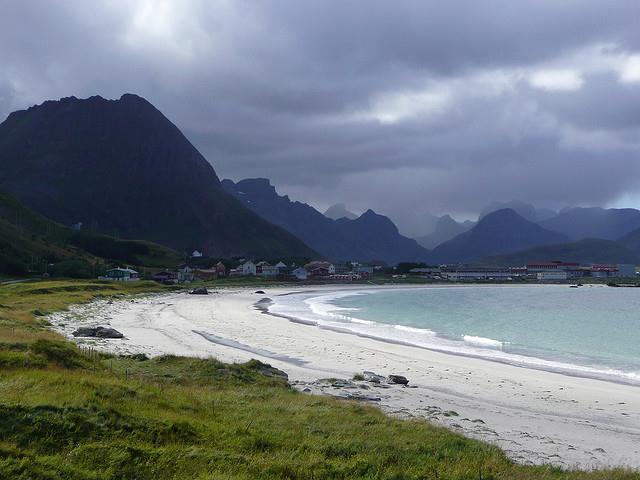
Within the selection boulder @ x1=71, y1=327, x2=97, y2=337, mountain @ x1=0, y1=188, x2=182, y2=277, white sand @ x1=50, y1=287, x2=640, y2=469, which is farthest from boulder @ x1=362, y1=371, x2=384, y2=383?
mountain @ x1=0, y1=188, x2=182, y2=277

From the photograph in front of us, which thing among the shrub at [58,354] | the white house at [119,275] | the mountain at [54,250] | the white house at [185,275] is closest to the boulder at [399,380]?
the shrub at [58,354]

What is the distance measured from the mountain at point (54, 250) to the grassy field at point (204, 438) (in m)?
110

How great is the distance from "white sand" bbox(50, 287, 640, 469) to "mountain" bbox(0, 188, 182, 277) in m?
79.6

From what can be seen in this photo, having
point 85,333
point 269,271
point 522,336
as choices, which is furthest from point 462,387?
point 269,271

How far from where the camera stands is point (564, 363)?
3297 cm

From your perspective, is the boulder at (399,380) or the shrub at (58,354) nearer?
the shrub at (58,354)

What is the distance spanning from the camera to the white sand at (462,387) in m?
15.2

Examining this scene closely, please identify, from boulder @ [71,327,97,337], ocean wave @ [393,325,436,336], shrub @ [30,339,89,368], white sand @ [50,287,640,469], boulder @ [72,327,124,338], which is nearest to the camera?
white sand @ [50,287,640,469]

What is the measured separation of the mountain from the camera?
120688 mm

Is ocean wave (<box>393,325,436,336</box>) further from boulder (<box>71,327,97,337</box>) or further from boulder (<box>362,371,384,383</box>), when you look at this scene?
boulder (<box>71,327,97,337</box>)

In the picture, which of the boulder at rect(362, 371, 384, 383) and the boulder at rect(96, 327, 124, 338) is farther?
the boulder at rect(96, 327, 124, 338)

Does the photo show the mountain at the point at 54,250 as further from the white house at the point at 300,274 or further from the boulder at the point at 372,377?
Answer: the boulder at the point at 372,377

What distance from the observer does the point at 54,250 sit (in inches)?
5743

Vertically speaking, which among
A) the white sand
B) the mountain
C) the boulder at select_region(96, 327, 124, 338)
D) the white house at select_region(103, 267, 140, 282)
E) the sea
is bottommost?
the sea
